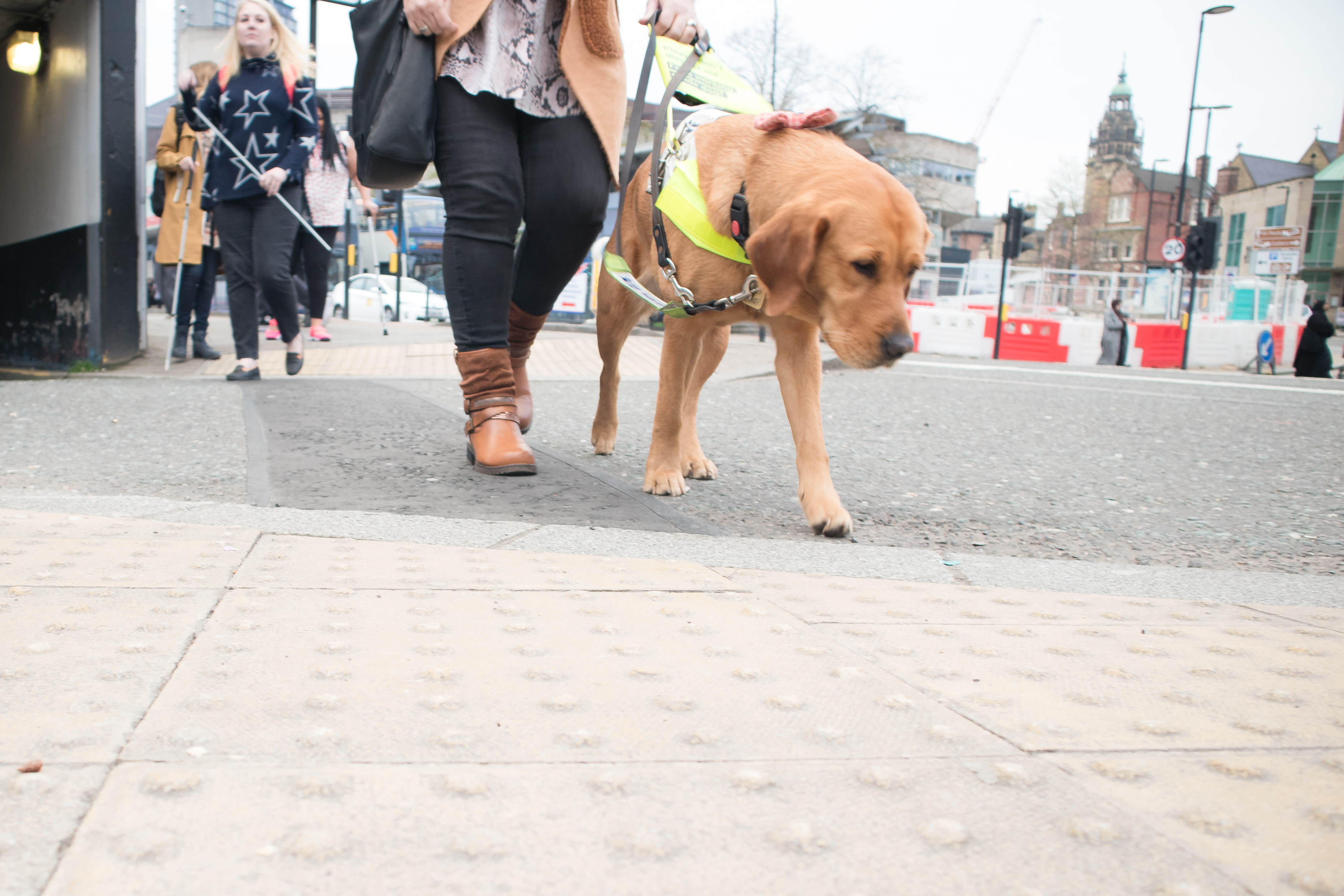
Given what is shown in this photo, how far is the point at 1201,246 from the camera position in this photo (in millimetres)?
22125

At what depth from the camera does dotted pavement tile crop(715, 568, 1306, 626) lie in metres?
1.73

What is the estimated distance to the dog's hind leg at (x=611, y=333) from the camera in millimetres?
3527

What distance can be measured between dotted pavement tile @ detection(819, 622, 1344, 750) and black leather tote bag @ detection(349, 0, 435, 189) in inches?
79.1

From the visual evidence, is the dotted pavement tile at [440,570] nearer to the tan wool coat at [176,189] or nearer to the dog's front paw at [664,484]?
the dog's front paw at [664,484]

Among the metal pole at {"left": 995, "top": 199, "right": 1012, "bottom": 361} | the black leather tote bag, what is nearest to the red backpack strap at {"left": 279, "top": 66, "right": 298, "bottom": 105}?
the black leather tote bag

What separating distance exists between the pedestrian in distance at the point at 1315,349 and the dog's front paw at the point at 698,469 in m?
17.3

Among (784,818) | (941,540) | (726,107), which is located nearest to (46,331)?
(726,107)

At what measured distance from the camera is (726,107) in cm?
310

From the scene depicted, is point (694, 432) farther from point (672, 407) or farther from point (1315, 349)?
point (1315, 349)

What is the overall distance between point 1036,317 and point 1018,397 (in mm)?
18725

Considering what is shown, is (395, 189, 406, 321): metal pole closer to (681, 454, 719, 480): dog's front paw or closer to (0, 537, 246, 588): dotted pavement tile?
(681, 454, 719, 480): dog's front paw

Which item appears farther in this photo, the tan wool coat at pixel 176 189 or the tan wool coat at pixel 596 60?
the tan wool coat at pixel 176 189

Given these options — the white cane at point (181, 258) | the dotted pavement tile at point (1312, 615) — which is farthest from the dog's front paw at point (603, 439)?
the white cane at point (181, 258)

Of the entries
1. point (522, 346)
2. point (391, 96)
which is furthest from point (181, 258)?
point (391, 96)
